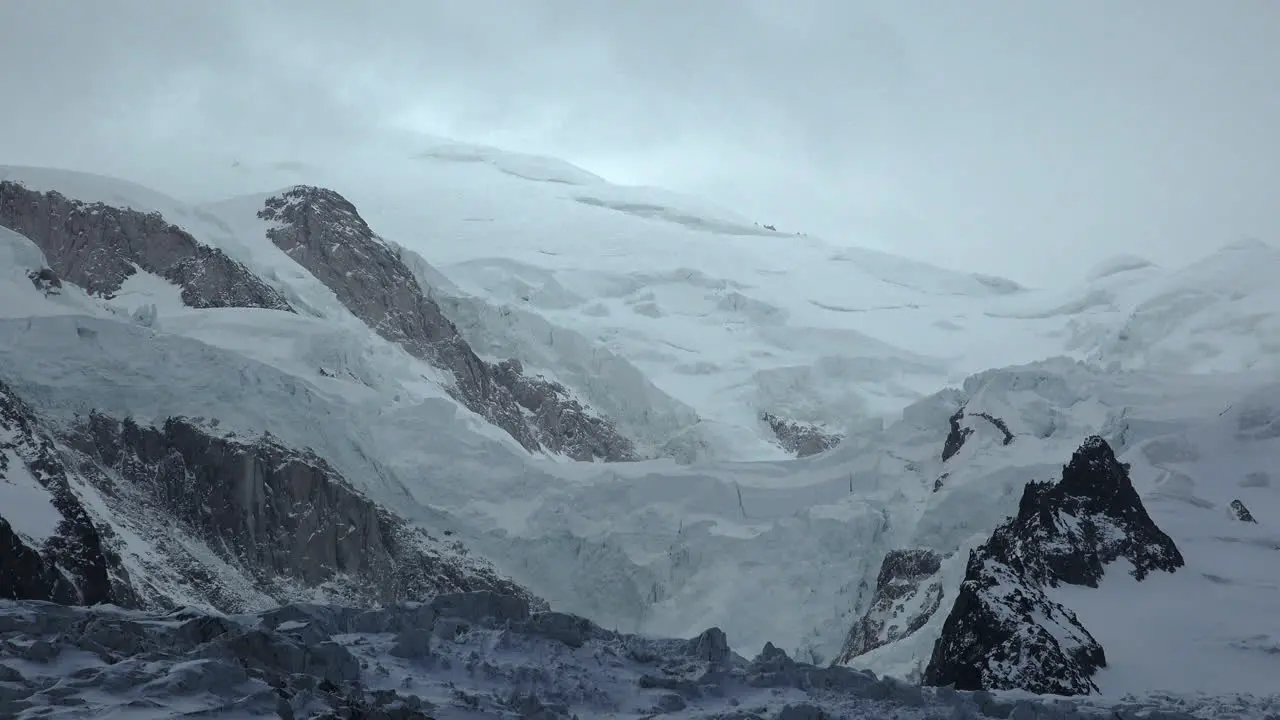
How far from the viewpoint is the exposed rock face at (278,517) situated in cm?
6488

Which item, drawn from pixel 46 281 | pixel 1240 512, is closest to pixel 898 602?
pixel 1240 512

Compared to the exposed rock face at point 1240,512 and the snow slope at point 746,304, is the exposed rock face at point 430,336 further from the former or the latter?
the exposed rock face at point 1240,512

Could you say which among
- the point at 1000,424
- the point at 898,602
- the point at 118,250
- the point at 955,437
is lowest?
the point at 898,602

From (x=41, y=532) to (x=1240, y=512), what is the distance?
40.7 metres

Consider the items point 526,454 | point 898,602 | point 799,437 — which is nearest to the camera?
point 898,602

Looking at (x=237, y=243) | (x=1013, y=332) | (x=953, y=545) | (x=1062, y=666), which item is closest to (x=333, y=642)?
(x=1062, y=666)

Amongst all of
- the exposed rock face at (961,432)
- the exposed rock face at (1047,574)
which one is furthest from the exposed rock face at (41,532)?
the exposed rock face at (961,432)

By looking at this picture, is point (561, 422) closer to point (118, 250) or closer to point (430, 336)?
point (430, 336)

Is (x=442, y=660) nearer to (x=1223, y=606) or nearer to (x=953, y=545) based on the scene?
(x=1223, y=606)

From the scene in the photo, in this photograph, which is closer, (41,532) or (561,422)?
(41,532)

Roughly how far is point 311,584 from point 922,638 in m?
27.2

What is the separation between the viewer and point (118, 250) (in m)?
91.8

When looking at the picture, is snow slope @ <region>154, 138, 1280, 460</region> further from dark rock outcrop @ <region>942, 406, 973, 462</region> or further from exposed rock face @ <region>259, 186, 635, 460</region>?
dark rock outcrop @ <region>942, 406, 973, 462</region>

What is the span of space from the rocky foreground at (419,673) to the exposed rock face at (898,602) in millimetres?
22037
